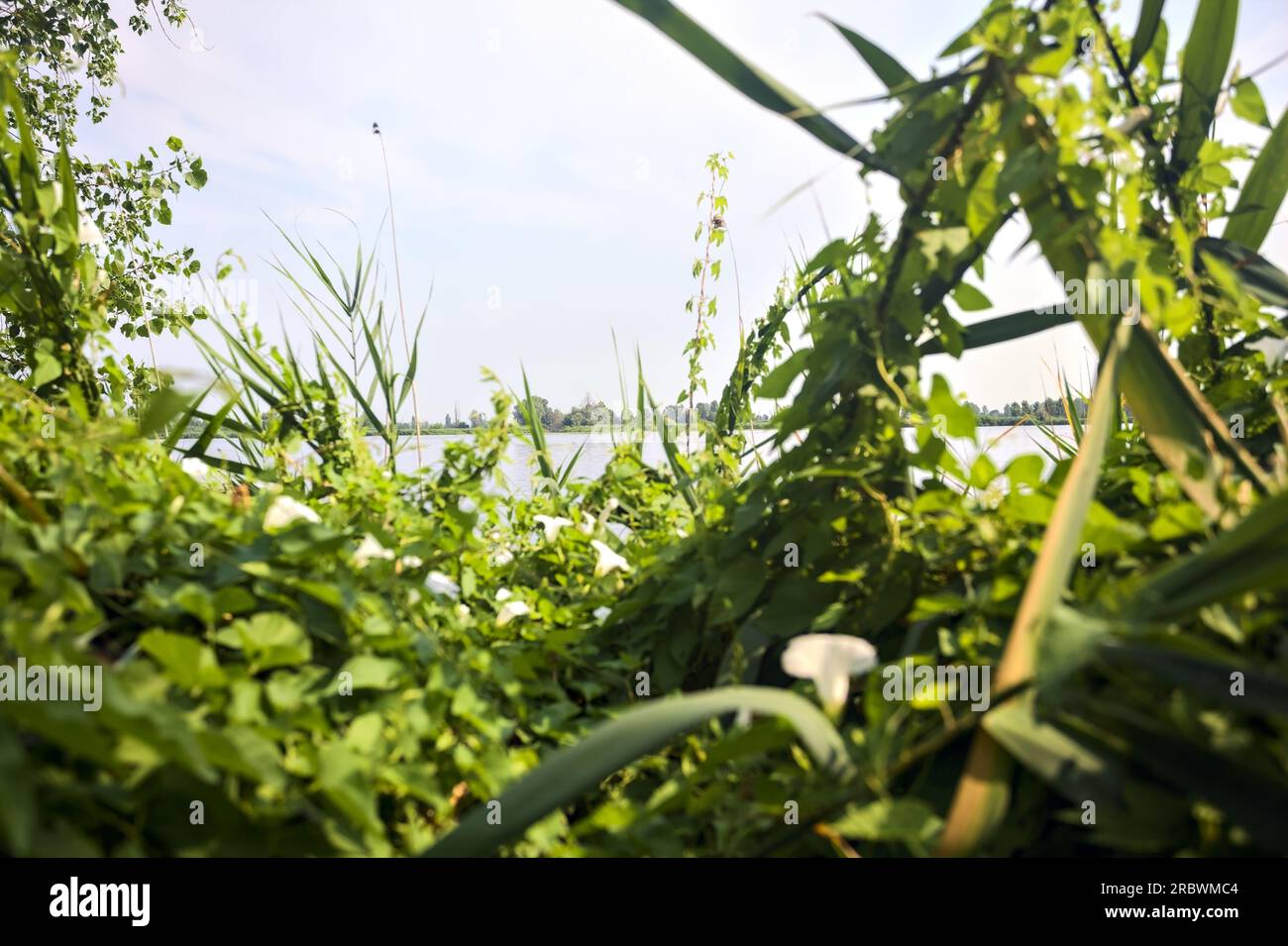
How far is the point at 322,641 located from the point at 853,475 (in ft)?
1.75

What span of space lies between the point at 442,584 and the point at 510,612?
4.1 inches

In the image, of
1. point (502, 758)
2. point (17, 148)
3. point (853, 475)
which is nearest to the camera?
point (502, 758)

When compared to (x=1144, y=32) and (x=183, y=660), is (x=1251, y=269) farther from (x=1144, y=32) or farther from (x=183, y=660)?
(x=183, y=660)

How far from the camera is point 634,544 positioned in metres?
1.29

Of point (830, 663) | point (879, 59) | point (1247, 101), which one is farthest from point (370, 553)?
point (1247, 101)

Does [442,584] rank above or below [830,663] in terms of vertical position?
above

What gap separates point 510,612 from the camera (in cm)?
97

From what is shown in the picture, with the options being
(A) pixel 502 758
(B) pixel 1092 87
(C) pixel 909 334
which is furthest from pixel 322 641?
(B) pixel 1092 87

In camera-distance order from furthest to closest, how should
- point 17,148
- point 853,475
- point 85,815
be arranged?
point 17,148, point 853,475, point 85,815

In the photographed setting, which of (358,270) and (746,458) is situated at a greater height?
(358,270)

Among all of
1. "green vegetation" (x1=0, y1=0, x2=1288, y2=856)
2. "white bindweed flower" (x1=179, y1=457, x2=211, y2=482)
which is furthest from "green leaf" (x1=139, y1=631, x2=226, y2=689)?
"white bindweed flower" (x1=179, y1=457, x2=211, y2=482)

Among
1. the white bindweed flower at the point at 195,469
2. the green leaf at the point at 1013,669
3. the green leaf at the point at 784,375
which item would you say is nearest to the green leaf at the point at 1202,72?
the green leaf at the point at 784,375
